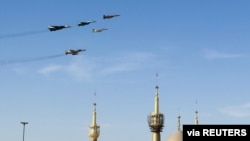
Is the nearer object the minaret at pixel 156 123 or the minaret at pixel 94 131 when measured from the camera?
the minaret at pixel 156 123

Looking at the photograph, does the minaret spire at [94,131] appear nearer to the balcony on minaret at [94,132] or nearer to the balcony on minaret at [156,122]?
the balcony on minaret at [94,132]

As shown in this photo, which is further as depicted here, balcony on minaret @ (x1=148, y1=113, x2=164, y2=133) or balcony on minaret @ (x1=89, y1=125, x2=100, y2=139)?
balcony on minaret @ (x1=89, y1=125, x2=100, y2=139)

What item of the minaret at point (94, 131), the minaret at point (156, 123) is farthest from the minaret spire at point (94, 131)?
the minaret at point (156, 123)

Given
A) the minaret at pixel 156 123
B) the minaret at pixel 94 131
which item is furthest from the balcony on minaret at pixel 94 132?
the minaret at pixel 156 123

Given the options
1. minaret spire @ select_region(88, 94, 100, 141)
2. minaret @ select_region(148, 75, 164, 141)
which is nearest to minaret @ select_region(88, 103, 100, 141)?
minaret spire @ select_region(88, 94, 100, 141)

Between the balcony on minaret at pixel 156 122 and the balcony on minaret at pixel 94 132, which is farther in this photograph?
the balcony on minaret at pixel 94 132

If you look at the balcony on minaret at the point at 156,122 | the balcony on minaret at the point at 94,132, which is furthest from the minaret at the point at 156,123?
the balcony on minaret at the point at 94,132

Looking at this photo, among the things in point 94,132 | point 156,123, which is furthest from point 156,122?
point 94,132

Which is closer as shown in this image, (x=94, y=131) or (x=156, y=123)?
(x=156, y=123)

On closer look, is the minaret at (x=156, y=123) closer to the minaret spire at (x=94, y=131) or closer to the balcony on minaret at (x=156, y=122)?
the balcony on minaret at (x=156, y=122)

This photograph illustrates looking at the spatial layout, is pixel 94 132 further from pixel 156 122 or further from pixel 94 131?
pixel 156 122

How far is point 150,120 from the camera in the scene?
511 ft

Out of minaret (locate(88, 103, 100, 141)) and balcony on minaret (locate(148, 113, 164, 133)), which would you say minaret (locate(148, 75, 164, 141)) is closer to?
balcony on minaret (locate(148, 113, 164, 133))

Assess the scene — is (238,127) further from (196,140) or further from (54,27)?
(54,27)
